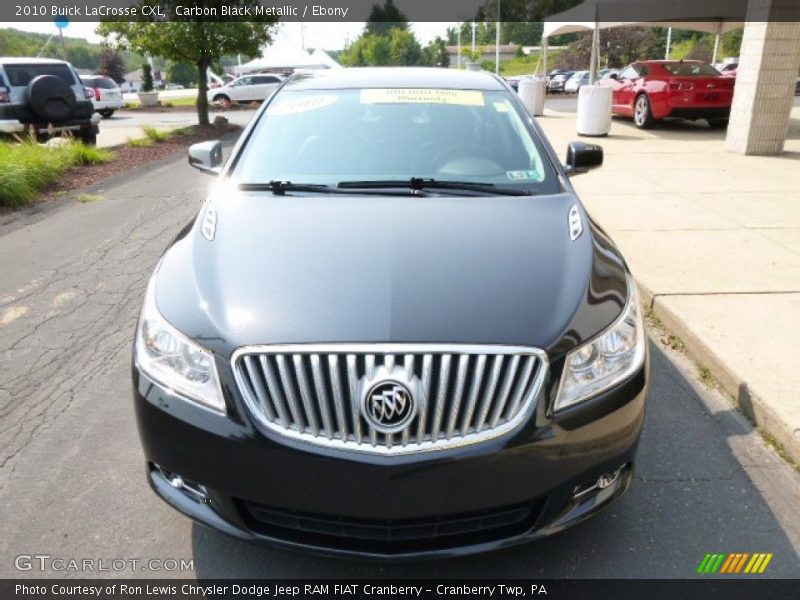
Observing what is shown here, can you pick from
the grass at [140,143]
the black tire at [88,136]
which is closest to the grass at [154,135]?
the grass at [140,143]

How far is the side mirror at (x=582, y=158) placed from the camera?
3.99m

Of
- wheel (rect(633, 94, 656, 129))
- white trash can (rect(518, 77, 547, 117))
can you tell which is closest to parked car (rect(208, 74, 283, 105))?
white trash can (rect(518, 77, 547, 117))

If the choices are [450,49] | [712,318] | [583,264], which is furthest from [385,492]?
[450,49]

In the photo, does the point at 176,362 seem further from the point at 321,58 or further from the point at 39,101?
the point at 321,58

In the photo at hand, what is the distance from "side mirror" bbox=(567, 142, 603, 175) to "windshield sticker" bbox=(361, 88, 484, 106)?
24.6 inches

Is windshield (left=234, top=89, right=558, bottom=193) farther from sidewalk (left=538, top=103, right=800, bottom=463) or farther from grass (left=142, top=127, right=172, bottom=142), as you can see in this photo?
grass (left=142, top=127, right=172, bottom=142)

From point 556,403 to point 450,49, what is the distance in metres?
122

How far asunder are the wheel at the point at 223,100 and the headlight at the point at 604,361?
32.5 metres

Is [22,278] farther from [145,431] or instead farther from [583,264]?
[583,264]

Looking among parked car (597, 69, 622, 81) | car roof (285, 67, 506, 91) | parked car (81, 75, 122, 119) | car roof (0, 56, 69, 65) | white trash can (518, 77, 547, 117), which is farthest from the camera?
parked car (81, 75, 122, 119)

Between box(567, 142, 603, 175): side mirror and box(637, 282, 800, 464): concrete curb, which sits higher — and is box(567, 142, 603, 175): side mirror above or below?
above

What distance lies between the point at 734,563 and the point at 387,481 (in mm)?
1385

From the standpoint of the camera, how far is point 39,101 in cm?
1260

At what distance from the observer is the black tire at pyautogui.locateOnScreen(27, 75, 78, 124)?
12.5 metres
